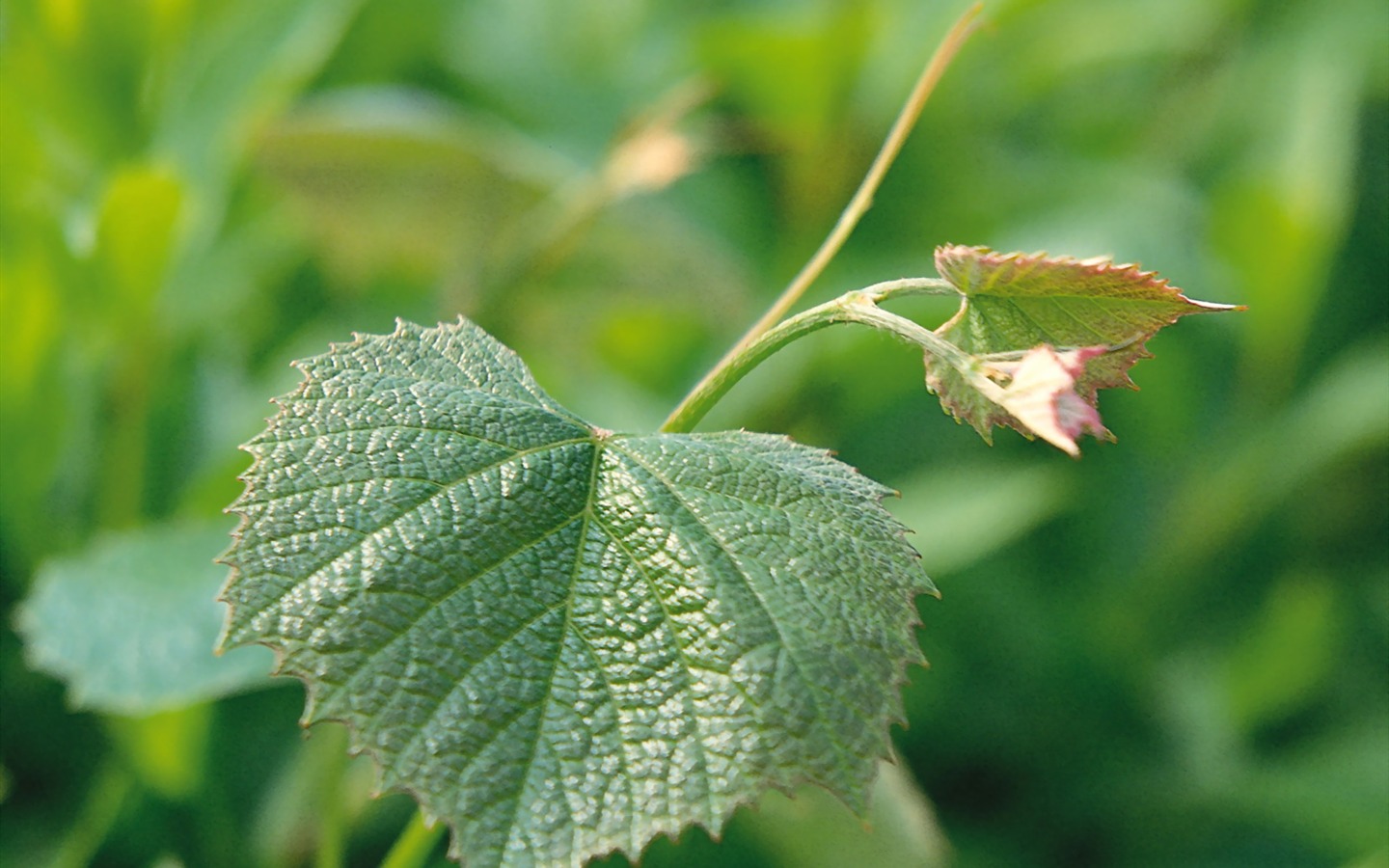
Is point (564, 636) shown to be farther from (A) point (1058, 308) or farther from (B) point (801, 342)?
(B) point (801, 342)

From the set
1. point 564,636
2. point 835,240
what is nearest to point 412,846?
point 564,636

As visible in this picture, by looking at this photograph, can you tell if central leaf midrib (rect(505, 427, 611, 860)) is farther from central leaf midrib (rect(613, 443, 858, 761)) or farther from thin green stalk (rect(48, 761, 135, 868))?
thin green stalk (rect(48, 761, 135, 868))

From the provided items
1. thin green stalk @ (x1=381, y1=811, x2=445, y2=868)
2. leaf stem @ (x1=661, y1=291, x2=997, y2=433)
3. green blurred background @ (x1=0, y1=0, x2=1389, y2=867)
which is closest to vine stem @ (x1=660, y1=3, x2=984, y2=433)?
leaf stem @ (x1=661, y1=291, x2=997, y2=433)

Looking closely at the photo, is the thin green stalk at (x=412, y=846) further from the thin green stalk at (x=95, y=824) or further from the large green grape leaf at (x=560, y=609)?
the thin green stalk at (x=95, y=824)

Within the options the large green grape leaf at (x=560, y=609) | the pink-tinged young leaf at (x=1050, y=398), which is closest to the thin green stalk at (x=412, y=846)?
the large green grape leaf at (x=560, y=609)

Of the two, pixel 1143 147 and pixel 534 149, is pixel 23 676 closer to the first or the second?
pixel 534 149

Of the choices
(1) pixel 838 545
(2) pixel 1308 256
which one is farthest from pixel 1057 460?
(1) pixel 838 545
